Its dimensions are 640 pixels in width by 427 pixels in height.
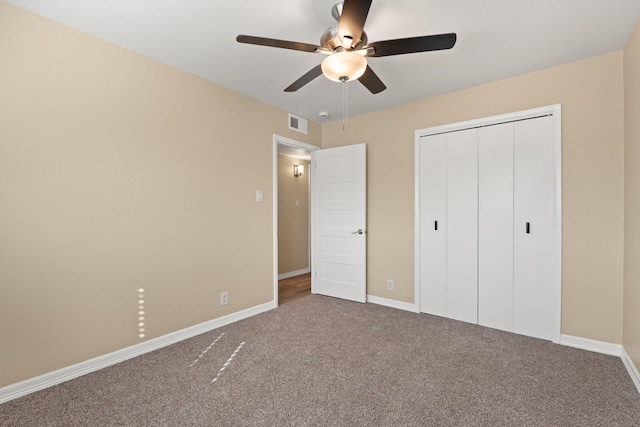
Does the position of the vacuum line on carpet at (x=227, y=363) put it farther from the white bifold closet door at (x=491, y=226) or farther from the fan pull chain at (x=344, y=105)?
the fan pull chain at (x=344, y=105)

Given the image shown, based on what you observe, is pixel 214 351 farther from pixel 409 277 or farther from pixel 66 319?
pixel 409 277

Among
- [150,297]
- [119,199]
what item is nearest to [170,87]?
[119,199]

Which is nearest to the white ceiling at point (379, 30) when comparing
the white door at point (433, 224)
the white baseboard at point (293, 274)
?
the white door at point (433, 224)

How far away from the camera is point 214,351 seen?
2.50 metres

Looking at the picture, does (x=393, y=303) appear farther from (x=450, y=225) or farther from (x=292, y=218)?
(x=292, y=218)

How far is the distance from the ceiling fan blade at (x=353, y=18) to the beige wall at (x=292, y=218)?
377cm

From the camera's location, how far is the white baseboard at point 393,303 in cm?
351

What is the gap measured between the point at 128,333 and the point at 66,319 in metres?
0.44

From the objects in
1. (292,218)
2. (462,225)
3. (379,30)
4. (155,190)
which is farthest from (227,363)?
(292,218)

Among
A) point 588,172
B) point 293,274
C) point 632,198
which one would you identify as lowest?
point 293,274

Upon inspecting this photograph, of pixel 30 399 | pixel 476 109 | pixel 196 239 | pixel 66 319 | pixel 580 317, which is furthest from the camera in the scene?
pixel 476 109

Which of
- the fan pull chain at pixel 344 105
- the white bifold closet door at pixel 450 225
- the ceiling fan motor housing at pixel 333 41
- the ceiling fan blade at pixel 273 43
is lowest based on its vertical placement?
the white bifold closet door at pixel 450 225

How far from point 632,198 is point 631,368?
3.93ft

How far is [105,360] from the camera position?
2260 millimetres
